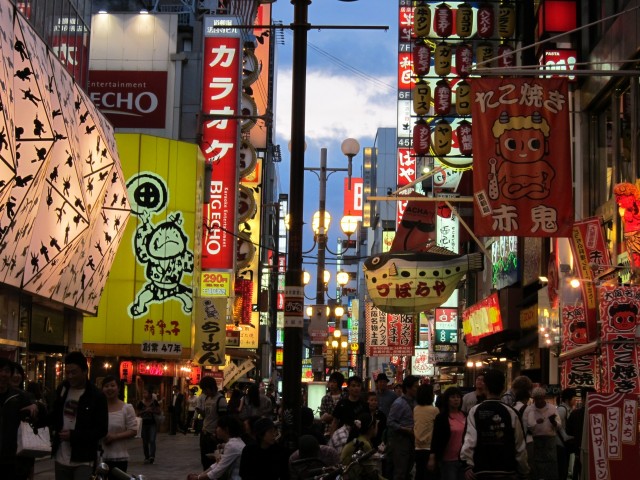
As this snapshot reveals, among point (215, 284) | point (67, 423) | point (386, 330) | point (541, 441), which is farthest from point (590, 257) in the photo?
point (386, 330)

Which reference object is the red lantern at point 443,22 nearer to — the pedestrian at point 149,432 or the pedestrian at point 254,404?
the pedestrian at point 149,432

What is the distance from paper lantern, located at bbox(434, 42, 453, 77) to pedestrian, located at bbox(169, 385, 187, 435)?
15.6 meters

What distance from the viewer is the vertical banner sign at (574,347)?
19781 mm

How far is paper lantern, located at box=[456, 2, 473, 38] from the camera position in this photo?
33156 mm

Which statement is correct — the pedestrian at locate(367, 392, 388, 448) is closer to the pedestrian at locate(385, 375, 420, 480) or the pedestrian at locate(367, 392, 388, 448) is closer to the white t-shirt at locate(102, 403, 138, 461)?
the pedestrian at locate(385, 375, 420, 480)

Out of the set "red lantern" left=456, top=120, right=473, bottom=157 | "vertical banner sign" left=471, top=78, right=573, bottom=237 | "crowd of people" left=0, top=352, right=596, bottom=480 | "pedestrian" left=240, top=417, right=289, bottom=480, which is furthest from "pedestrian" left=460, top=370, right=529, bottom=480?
"red lantern" left=456, top=120, right=473, bottom=157

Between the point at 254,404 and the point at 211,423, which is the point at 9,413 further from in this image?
the point at 254,404

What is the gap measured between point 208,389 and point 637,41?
10.6 m

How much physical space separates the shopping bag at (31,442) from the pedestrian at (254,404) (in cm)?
680

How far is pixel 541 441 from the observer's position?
14.6 metres

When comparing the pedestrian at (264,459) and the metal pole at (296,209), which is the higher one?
the metal pole at (296,209)

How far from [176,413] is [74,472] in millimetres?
30435

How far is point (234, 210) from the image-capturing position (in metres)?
42.5

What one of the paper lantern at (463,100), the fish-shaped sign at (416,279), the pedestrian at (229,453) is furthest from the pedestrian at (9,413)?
the paper lantern at (463,100)
